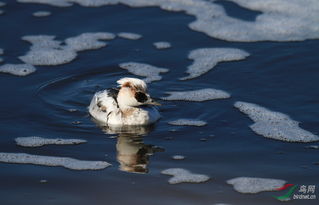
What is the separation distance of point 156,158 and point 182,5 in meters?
6.51

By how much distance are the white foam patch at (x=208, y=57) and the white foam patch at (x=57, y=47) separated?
185 centimetres

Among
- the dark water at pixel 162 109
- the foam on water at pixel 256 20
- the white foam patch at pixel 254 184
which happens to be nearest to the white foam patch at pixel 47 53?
the dark water at pixel 162 109

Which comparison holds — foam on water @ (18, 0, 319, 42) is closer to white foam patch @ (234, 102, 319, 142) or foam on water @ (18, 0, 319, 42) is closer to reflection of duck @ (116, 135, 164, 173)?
white foam patch @ (234, 102, 319, 142)

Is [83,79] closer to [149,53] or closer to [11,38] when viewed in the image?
[149,53]

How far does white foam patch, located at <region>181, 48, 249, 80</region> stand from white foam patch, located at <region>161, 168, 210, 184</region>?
3580 mm

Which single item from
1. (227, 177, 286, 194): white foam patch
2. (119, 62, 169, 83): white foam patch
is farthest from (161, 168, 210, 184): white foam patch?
(119, 62, 169, 83): white foam patch

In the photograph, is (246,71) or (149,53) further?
(149,53)

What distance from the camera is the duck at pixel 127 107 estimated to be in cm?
1049

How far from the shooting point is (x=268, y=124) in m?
10.0

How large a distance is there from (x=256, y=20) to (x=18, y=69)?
4795 mm

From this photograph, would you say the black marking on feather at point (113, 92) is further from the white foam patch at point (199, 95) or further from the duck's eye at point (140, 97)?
the white foam patch at point (199, 95)

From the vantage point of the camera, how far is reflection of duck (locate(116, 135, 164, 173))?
884 cm

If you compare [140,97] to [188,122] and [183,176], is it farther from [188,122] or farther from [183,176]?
[183,176]

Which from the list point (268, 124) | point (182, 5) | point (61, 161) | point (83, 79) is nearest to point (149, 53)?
point (83, 79)
